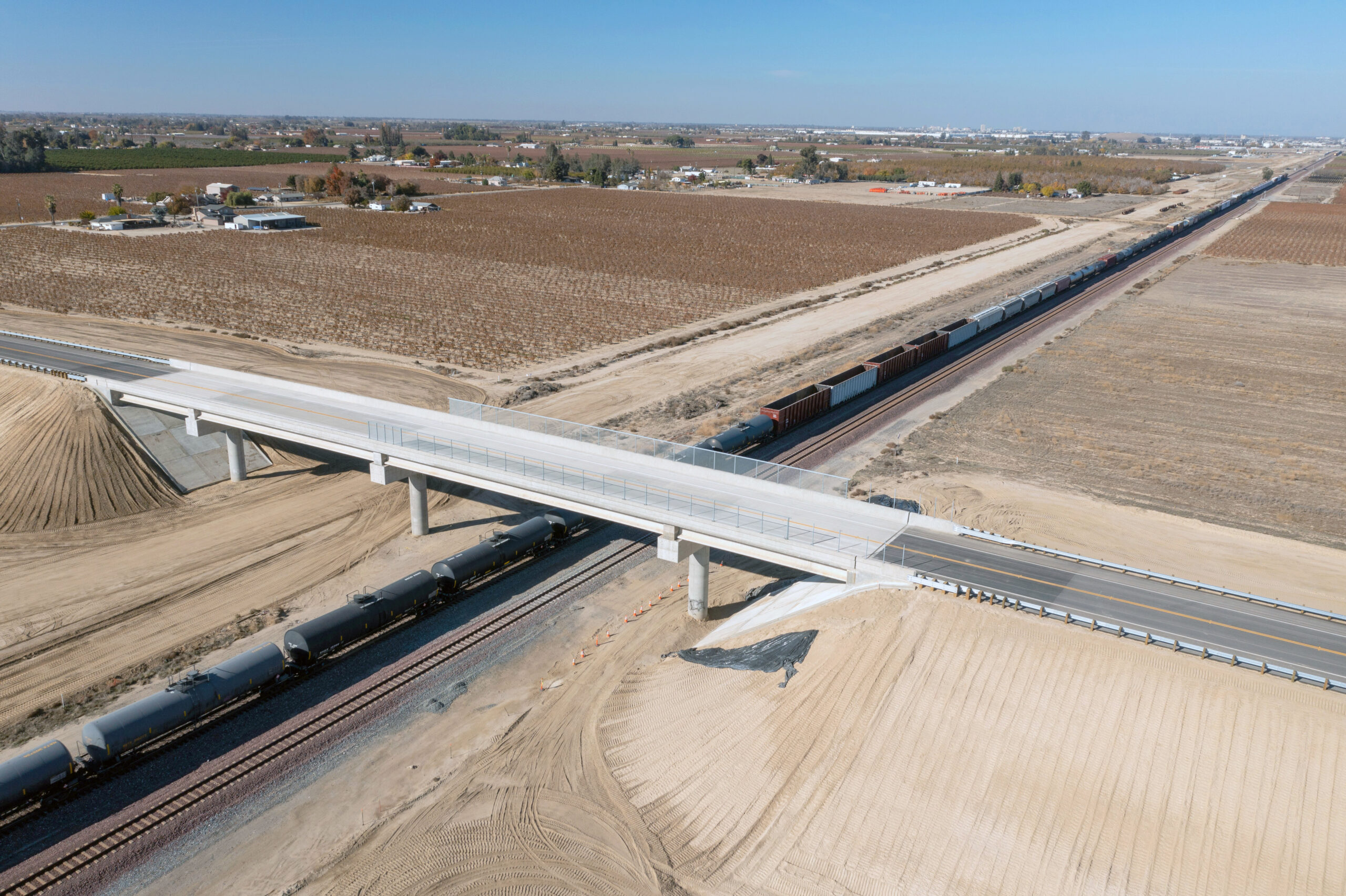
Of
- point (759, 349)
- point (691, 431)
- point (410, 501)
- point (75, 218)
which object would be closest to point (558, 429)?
point (410, 501)

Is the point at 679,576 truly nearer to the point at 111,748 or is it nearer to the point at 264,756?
the point at 264,756

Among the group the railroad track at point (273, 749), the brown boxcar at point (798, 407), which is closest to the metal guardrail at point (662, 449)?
the railroad track at point (273, 749)

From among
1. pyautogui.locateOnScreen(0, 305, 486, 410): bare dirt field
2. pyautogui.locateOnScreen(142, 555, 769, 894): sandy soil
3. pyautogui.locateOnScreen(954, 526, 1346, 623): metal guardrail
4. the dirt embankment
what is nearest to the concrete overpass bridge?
pyautogui.locateOnScreen(954, 526, 1346, 623): metal guardrail

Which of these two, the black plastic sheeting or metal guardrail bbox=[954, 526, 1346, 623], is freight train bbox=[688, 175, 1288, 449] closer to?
the black plastic sheeting

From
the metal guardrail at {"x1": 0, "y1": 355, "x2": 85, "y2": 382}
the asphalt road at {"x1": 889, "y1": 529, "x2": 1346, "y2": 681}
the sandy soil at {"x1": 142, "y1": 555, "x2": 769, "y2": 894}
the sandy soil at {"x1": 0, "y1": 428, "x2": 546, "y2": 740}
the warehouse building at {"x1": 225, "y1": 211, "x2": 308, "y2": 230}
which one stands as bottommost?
the sandy soil at {"x1": 142, "y1": 555, "x2": 769, "y2": 894}

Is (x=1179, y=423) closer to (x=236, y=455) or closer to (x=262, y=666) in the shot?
(x=262, y=666)
